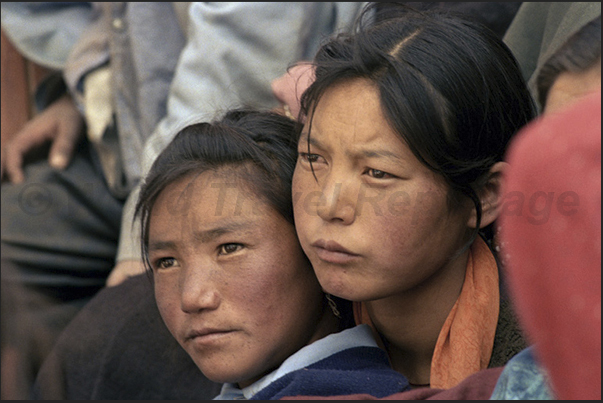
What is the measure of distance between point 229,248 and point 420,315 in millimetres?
283

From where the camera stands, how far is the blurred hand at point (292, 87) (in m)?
1.24

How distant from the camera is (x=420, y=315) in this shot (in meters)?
1.00

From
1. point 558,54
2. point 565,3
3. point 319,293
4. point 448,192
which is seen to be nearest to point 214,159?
point 319,293

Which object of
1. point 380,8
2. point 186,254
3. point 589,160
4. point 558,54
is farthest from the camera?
point 380,8

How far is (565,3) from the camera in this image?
131cm

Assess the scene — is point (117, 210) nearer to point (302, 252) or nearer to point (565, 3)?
point (302, 252)

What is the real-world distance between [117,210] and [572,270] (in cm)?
171

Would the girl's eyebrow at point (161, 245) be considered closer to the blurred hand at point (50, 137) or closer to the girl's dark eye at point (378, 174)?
the girl's dark eye at point (378, 174)

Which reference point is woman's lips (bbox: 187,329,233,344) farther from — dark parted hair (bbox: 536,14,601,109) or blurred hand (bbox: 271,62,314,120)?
dark parted hair (bbox: 536,14,601,109)

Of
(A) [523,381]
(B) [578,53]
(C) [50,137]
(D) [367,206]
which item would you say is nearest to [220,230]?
(D) [367,206]

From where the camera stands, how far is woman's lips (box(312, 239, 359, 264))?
0.88 m

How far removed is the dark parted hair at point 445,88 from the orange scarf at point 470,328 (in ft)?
0.30

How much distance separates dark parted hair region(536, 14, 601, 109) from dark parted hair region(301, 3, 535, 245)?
0.77ft

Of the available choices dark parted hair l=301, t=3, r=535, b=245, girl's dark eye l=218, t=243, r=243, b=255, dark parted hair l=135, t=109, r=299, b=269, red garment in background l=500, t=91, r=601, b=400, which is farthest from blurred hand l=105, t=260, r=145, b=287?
red garment in background l=500, t=91, r=601, b=400
